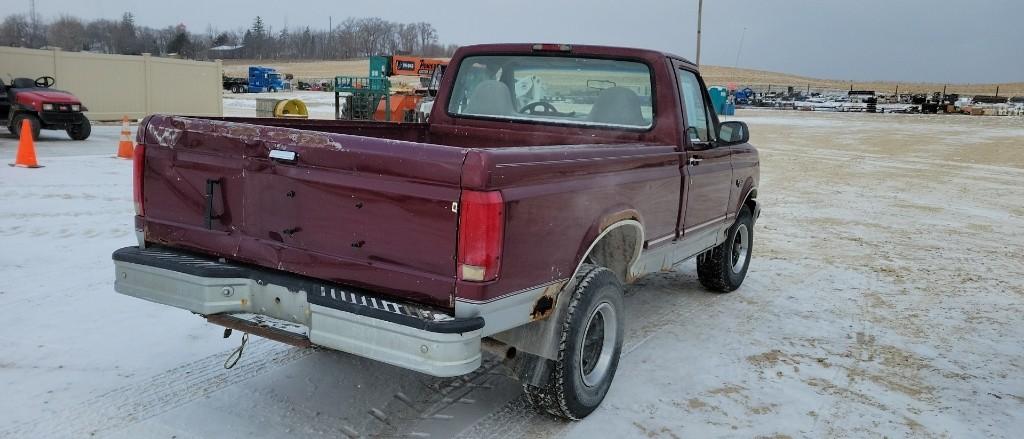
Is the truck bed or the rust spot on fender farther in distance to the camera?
the rust spot on fender

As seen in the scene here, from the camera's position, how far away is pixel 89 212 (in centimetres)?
870

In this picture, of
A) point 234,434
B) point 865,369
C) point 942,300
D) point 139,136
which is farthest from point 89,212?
point 942,300

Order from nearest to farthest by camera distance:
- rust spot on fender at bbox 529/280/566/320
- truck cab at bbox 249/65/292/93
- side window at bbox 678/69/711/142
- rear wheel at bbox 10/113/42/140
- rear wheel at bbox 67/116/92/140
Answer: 1. rust spot on fender at bbox 529/280/566/320
2. side window at bbox 678/69/711/142
3. rear wheel at bbox 10/113/42/140
4. rear wheel at bbox 67/116/92/140
5. truck cab at bbox 249/65/292/93

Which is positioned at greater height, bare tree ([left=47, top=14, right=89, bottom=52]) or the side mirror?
bare tree ([left=47, top=14, right=89, bottom=52])

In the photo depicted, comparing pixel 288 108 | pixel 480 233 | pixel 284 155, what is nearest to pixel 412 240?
pixel 480 233

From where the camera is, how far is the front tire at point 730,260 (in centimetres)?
665

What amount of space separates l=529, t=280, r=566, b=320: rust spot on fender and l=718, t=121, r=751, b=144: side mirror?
2.44 m

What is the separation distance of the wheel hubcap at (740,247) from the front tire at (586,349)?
9.95 ft

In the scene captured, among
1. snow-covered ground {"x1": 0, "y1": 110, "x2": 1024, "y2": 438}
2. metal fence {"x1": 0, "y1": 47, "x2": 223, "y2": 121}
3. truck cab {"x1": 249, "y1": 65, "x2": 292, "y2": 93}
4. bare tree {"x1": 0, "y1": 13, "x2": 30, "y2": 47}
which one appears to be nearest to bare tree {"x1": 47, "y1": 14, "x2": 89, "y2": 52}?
bare tree {"x1": 0, "y1": 13, "x2": 30, "y2": 47}

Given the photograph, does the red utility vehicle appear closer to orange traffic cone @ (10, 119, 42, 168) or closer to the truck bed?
orange traffic cone @ (10, 119, 42, 168)

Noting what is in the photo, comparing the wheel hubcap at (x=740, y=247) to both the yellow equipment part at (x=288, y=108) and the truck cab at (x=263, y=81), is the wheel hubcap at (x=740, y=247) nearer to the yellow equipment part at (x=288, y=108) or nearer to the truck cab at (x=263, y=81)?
the yellow equipment part at (x=288, y=108)

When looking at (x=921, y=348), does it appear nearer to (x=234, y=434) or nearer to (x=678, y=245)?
(x=678, y=245)

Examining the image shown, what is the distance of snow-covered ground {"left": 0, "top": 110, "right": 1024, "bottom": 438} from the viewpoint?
3.96 metres

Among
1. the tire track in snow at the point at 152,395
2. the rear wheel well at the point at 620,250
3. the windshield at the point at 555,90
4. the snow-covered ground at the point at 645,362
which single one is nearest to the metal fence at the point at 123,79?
the snow-covered ground at the point at 645,362
